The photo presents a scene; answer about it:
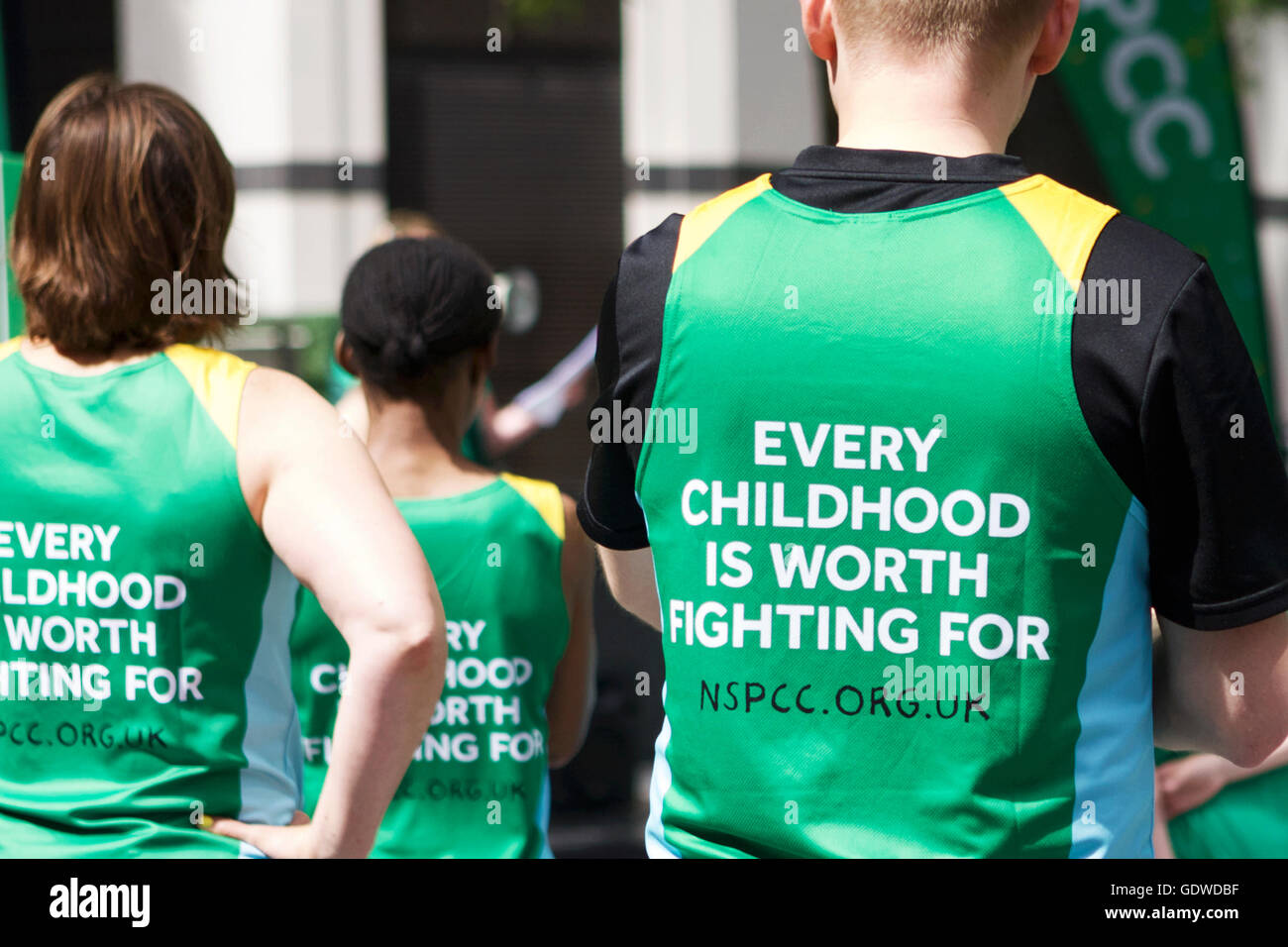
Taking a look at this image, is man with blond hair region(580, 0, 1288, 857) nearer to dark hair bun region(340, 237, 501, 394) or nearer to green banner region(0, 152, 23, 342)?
dark hair bun region(340, 237, 501, 394)

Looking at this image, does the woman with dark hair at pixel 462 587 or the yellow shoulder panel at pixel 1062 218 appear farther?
the woman with dark hair at pixel 462 587

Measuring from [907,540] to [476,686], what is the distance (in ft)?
3.81

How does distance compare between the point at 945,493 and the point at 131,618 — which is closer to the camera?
the point at 945,493

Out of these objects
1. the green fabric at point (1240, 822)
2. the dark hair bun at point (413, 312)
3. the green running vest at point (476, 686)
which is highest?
the dark hair bun at point (413, 312)

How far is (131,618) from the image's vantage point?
1662 millimetres

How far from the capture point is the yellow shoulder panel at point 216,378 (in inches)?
65.2

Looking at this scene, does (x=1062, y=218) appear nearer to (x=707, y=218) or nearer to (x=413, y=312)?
(x=707, y=218)

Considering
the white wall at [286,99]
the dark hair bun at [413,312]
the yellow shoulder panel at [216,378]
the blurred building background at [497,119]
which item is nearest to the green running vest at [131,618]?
the yellow shoulder panel at [216,378]

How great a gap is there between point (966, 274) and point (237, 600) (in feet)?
3.01

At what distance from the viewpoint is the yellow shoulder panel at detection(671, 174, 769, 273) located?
4.56 feet

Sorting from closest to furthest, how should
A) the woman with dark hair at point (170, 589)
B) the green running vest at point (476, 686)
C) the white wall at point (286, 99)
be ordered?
the woman with dark hair at point (170, 589), the green running vest at point (476, 686), the white wall at point (286, 99)

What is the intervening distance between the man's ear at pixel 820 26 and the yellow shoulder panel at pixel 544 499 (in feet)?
3.55

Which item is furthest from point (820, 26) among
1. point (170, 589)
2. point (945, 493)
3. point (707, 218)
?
A: point (170, 589)

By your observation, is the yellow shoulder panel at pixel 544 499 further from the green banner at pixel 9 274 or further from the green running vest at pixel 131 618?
the green banner at pixel 9 274
